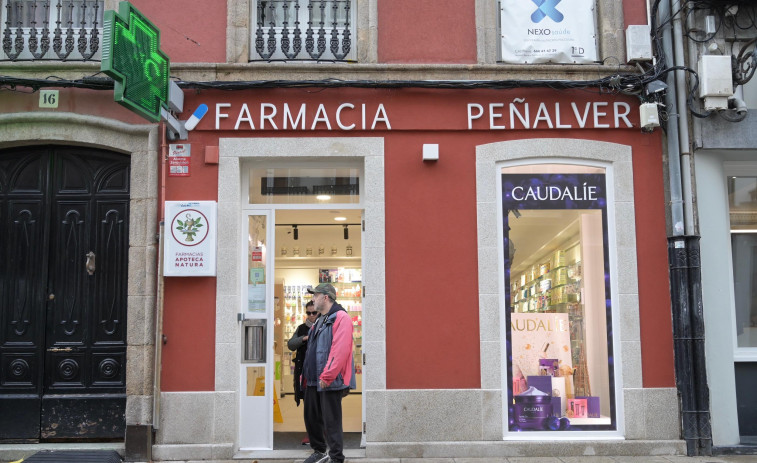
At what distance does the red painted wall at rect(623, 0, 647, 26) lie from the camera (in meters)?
8.78

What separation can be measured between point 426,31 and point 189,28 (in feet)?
9.12

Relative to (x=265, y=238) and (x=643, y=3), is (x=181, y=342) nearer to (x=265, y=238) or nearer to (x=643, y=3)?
(x=265, y=238)

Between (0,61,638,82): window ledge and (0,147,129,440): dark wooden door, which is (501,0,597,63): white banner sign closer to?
(0,61,638,82): window ledge

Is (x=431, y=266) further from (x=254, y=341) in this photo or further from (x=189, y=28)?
(x=189, y=28)

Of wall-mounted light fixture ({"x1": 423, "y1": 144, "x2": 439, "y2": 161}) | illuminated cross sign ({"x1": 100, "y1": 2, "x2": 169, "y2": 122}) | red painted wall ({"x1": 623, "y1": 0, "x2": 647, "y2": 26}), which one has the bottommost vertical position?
wall-mounted light fixture ({"x1": 423, "y1": 144, "x2": 439, "y2": 161})

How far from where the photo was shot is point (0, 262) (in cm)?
849

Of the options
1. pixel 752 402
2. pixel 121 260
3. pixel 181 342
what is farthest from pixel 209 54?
pixel 752 402

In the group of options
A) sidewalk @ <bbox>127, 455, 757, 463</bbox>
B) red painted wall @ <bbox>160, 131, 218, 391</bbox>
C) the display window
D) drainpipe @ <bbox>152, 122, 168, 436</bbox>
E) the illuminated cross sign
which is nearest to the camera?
the illuminated cross sign

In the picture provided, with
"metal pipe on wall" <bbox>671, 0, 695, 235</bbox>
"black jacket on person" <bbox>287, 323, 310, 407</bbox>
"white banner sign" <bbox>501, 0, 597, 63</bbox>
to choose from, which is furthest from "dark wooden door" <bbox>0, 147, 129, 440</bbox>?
"metal pipe on wall" <bbox>671, 0, 695, 235</bbox>

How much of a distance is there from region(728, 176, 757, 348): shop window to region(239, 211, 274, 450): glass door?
5485mm

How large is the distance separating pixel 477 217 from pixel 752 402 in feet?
12.4

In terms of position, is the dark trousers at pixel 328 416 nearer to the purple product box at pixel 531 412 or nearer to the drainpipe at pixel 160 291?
the drainpipe at pixel 160 291

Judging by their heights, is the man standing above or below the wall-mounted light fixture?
below

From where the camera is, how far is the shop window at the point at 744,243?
8.72 m
